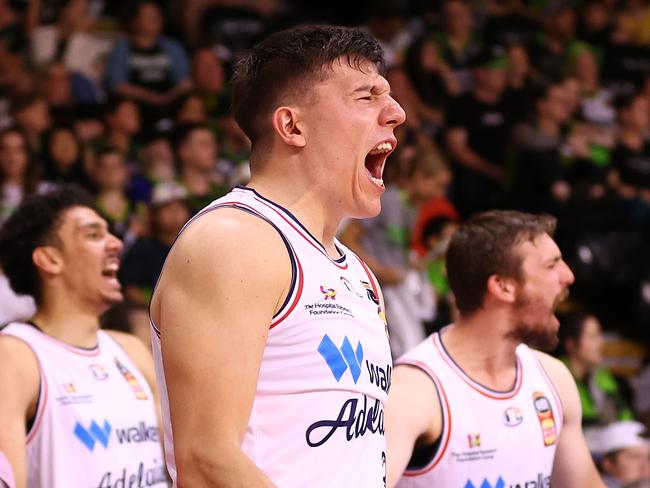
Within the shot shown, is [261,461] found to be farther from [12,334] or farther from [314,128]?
[12,334]

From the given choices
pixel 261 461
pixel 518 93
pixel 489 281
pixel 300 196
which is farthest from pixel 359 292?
pixel 518 93

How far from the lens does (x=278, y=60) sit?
2633 mm

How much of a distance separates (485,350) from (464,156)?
240 inches

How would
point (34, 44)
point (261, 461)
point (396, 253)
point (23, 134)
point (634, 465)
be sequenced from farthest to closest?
point (34, 44) → point (396, 253) → point (23, 134) → point (634, 465) → point (261, 461)

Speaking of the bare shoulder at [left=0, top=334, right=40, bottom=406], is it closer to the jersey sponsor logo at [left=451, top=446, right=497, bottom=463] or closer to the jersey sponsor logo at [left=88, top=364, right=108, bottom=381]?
the jersey sponsor logo at [left=88, top=364, right=108, bottom=381]

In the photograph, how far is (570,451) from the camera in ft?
13.7

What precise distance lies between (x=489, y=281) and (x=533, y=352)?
441mm

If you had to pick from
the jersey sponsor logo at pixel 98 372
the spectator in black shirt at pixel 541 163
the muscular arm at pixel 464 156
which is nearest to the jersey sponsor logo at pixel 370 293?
the jersey sponsor logo at pixel 98 372

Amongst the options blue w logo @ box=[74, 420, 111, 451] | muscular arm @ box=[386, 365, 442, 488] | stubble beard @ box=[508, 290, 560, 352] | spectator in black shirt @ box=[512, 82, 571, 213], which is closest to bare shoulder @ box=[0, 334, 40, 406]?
blue w logo @ box=[74, 420, 111, 451]

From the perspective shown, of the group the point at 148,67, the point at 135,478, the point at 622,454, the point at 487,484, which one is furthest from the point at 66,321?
the point at 148,67

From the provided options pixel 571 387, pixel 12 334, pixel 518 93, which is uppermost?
pixel 518 93

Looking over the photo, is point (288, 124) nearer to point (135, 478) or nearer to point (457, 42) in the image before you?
point (135, 478)

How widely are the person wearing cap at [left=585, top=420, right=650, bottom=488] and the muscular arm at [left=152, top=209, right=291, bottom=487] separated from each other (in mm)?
4266

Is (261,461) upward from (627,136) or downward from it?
downward
